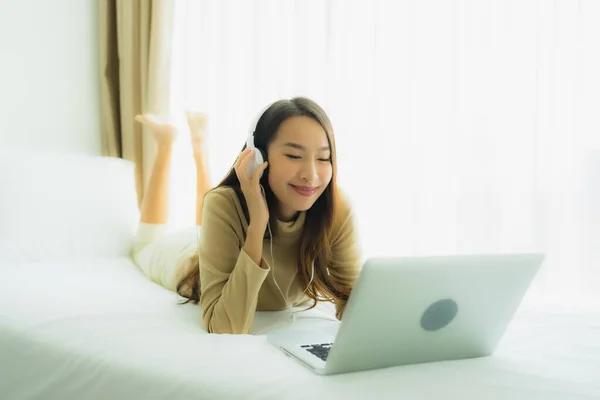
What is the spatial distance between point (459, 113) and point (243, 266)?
1.07 m

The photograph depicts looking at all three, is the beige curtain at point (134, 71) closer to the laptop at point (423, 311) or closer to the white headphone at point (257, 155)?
the white headphone at point (257, 155)

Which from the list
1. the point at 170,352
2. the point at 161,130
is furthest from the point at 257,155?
the point at 161,130

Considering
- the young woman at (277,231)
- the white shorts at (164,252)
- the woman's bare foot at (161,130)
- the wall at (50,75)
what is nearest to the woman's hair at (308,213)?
the young woman at (277,231)

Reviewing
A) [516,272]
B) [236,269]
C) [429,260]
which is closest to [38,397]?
[236,269]

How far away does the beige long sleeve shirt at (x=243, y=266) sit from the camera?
48.4 inches

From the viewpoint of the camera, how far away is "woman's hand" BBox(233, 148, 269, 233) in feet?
4.22

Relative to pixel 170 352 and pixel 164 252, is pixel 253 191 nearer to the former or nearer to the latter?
pixel 170 352

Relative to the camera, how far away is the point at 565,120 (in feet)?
5.93

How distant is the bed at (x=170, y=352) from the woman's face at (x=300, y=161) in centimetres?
29

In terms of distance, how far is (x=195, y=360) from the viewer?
3.14 ft

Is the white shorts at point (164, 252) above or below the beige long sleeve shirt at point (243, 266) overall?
below

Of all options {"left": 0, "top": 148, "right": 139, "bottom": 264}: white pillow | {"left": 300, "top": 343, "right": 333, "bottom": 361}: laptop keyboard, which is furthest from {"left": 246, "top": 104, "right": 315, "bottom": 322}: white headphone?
{"left": 0, "top": 148, "right": 139, "bottom": 264}: white pillow

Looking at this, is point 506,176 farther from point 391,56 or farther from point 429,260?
point 429,260

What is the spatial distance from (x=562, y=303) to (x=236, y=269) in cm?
86
